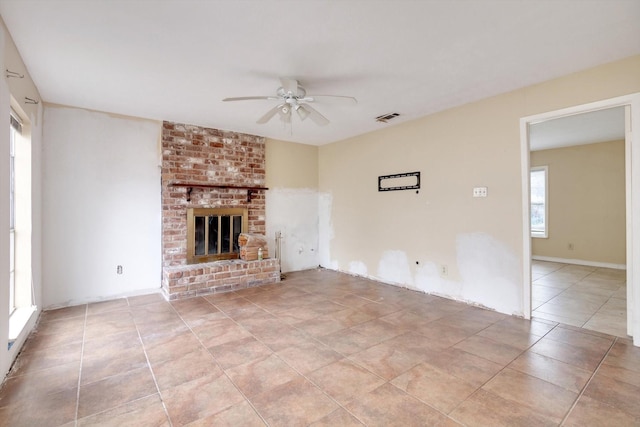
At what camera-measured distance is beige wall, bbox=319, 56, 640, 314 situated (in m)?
3.14

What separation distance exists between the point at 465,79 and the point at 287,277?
377cm

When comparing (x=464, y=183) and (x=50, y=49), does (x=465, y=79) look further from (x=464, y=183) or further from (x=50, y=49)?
(x=50, y=49)

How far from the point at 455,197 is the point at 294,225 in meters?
2.87

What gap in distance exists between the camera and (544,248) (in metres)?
6.62

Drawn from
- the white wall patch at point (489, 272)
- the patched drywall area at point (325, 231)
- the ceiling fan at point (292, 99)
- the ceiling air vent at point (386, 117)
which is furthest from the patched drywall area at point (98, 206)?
A: the white wall patch at point (489, 272)

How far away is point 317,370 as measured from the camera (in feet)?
7.09

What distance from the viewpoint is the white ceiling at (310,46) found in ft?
6.33

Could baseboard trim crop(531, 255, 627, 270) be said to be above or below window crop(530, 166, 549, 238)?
below

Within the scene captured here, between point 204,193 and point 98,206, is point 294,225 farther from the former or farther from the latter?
point 98,206

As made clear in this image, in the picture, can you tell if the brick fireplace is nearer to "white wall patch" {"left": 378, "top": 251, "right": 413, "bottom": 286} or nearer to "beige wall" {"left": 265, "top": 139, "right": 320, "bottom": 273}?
"beige wall" {"left": 265, "top": 139, "right": 320, "bottom": 273}

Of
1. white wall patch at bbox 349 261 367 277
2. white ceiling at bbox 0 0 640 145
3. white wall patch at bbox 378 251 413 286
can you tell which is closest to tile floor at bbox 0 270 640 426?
white wall patch at bbox 378 251 413 286

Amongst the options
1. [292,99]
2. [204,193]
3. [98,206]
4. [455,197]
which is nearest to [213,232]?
[204,193]

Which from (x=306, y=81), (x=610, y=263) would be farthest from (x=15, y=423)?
(x=610, y=263)

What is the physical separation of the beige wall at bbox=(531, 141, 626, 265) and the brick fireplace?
601 cm
